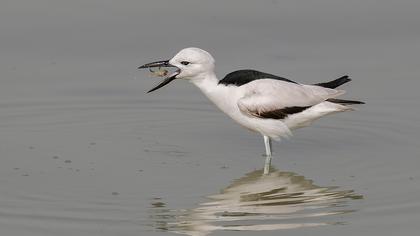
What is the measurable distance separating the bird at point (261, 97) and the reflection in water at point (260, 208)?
0.91 m

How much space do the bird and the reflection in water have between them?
0.91 metres

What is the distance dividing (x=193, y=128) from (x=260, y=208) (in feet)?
10.3

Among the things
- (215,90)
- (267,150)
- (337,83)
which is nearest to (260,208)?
(267,150)

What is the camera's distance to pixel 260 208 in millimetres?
11820

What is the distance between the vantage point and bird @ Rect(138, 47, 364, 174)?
13.8 meters

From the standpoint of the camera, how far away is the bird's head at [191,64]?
13773 mm

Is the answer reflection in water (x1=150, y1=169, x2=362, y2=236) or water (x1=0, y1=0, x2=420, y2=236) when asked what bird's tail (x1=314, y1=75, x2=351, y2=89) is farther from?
reflection in water (x1=150, y1=169, x2=362, y2=236)

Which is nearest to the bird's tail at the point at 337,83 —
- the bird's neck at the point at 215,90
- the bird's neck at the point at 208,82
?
the bird's neck at the point at 215,90

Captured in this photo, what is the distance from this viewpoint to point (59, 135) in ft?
46.9

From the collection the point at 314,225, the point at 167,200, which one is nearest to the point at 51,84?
the point at 167,200

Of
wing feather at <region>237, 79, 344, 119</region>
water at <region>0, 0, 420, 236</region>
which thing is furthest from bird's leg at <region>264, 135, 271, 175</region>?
wing feather at <region>237, 79, 344, 119</region>

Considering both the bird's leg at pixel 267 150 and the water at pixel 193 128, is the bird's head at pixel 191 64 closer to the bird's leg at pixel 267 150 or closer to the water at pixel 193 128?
the water at pixel 193 128

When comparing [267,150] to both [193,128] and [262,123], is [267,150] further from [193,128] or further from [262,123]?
[193,128]

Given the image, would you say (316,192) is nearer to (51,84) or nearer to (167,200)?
(167,200)
